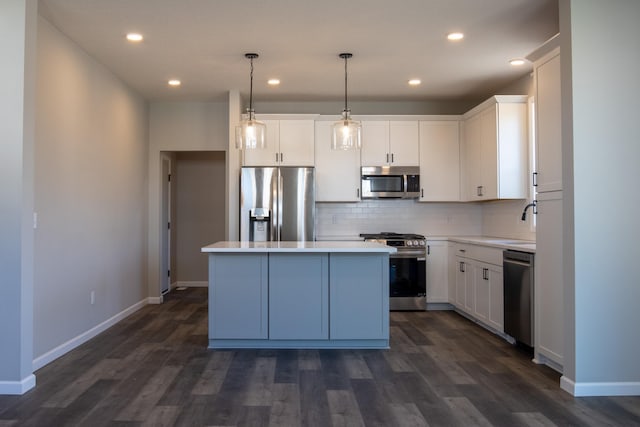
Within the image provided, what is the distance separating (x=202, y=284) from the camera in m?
7.29

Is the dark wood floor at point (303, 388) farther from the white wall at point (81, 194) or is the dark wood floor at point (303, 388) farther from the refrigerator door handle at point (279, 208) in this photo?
the refrigerator door handle at point (279, 208)

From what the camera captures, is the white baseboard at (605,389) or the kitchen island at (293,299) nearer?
the white baseboard at (605,389)

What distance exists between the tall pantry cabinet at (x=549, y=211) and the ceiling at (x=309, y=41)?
20.0 inches

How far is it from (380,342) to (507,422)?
5.05ft

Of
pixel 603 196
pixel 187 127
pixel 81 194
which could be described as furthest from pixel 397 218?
pixel 81 194

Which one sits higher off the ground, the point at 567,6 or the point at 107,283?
the point at 567,6

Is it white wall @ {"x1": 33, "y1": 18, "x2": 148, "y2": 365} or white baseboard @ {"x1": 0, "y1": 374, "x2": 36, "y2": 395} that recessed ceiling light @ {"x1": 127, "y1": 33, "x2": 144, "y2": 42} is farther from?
white baseboard @ {"x1": 0, "y1": 374, "x2": 36, "y2": 395}

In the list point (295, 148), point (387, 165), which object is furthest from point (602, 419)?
point (295, 148)

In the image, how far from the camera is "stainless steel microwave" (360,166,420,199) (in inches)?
222

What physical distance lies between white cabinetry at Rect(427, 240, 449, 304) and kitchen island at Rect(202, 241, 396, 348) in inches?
71.5

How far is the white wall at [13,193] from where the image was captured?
2.81m

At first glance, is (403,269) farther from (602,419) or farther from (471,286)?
(602,419)

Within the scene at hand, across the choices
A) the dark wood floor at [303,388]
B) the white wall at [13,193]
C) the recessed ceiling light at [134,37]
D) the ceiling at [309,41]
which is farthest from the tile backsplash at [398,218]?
the white wall at [13,193]

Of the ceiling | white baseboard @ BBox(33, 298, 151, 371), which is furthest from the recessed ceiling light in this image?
white baseboard @ BBox(33, 298, 151, 371)
